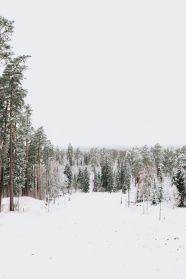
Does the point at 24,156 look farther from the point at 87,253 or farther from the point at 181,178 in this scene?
the point at 181,178

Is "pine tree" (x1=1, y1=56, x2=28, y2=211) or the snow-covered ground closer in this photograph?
the snow-covered ground

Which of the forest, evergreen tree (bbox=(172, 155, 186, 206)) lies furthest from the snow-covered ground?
evergreen tree (bbox=(172, 155, 186, 206))

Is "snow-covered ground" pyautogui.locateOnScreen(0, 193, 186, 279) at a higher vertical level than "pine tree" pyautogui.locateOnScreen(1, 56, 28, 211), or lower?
lower

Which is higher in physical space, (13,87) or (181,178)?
(13,87)

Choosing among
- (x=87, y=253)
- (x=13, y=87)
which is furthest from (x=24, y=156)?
(x=87, y=253)

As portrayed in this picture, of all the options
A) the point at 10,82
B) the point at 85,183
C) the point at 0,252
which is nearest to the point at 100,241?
the point at 0,252

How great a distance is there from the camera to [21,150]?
35.5 m

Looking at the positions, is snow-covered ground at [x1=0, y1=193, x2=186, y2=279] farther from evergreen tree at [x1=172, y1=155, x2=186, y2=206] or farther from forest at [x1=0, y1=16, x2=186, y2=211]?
evergreen tree at [x1=172, y1=155, x2=186, y2=206]

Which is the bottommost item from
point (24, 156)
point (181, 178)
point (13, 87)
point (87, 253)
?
point (181, 178)

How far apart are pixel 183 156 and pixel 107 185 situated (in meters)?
48.1

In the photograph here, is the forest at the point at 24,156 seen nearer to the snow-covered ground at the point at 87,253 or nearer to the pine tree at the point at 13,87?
the pine tree at the point at 13,87

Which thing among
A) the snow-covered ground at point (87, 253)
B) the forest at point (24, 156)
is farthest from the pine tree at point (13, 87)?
the snow-covered ground at point (87, 253)

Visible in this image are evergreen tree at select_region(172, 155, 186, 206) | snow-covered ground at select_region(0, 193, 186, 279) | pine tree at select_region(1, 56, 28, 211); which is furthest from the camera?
evergreen tree at select_region(172, 155, 186, 206)

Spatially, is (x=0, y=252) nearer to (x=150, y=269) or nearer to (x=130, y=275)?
(x=130, y=275)
